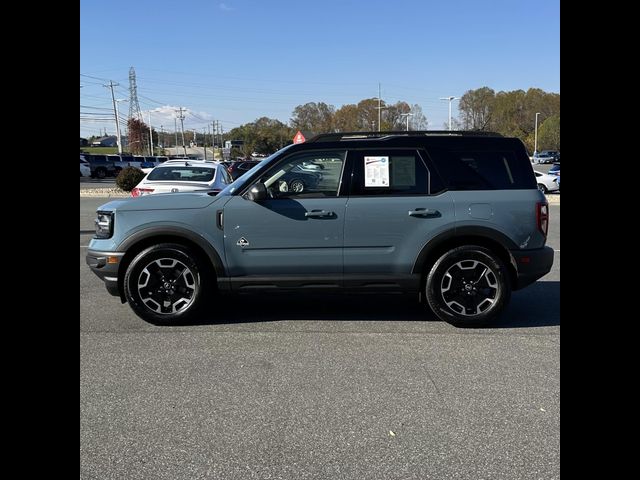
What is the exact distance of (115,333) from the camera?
17.8 feet

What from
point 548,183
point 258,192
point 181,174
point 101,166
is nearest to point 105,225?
point 258,192

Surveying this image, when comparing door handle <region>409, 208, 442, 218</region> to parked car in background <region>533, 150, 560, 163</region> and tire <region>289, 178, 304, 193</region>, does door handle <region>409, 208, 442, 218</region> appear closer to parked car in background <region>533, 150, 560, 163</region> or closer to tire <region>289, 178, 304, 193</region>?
tire <region>289, 178, 304, 193</region>

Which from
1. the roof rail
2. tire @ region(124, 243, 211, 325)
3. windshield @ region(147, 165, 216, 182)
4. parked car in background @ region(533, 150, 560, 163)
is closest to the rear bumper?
the roof rail

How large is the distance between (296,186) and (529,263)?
7.99ft

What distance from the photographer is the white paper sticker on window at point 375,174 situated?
18.5ft

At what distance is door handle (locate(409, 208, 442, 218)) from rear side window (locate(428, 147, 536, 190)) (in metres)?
0.32

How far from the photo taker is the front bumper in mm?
5613

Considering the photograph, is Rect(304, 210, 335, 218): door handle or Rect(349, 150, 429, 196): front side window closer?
Rect(304, 210, 335, 218): door handle

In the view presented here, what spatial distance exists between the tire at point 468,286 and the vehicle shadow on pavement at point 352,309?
0.78 ft

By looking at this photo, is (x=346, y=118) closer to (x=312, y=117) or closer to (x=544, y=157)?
(x=312, y=117)

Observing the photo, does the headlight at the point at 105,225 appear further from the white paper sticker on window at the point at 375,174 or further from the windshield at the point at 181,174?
the windshield at the point at 181,174
